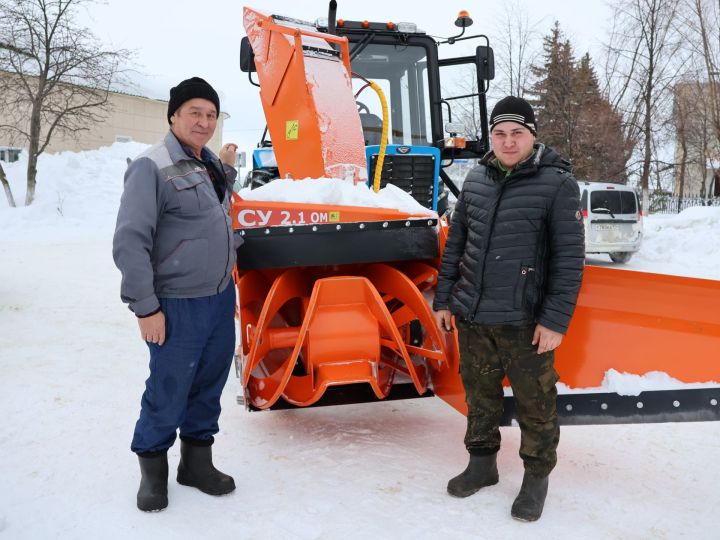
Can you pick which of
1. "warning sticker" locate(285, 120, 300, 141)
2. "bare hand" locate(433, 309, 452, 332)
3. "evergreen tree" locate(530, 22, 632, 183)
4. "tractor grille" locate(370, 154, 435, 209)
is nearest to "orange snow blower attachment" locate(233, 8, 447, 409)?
"warning sticker" locate(285, 120, 300, 141)

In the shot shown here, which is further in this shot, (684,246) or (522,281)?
(684,246)

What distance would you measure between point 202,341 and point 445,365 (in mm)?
1201

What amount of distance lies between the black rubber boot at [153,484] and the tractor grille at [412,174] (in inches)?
107

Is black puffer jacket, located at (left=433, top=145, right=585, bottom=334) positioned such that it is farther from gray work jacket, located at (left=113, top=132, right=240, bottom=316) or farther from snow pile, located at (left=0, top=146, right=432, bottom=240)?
snow pile, located at (left=0, top=146, right=432, bottom=240)

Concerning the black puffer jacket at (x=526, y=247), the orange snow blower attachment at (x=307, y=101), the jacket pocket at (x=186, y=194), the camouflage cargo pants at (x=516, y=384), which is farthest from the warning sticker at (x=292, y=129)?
the camouflage cargo pants at (x=516, y=384)

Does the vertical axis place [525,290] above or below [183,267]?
below

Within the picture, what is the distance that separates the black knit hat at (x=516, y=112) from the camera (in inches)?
99.3

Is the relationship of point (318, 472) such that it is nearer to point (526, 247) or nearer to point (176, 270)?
point (176, 270)

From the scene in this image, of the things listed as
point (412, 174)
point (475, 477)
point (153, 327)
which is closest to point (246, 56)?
point (412, 174)

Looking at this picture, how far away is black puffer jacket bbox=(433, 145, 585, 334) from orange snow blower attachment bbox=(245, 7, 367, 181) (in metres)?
0.92

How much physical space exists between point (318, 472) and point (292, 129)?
1801 mm

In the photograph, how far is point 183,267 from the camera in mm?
2506

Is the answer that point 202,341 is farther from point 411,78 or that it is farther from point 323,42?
point 411,78

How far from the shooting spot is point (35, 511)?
2.48m
